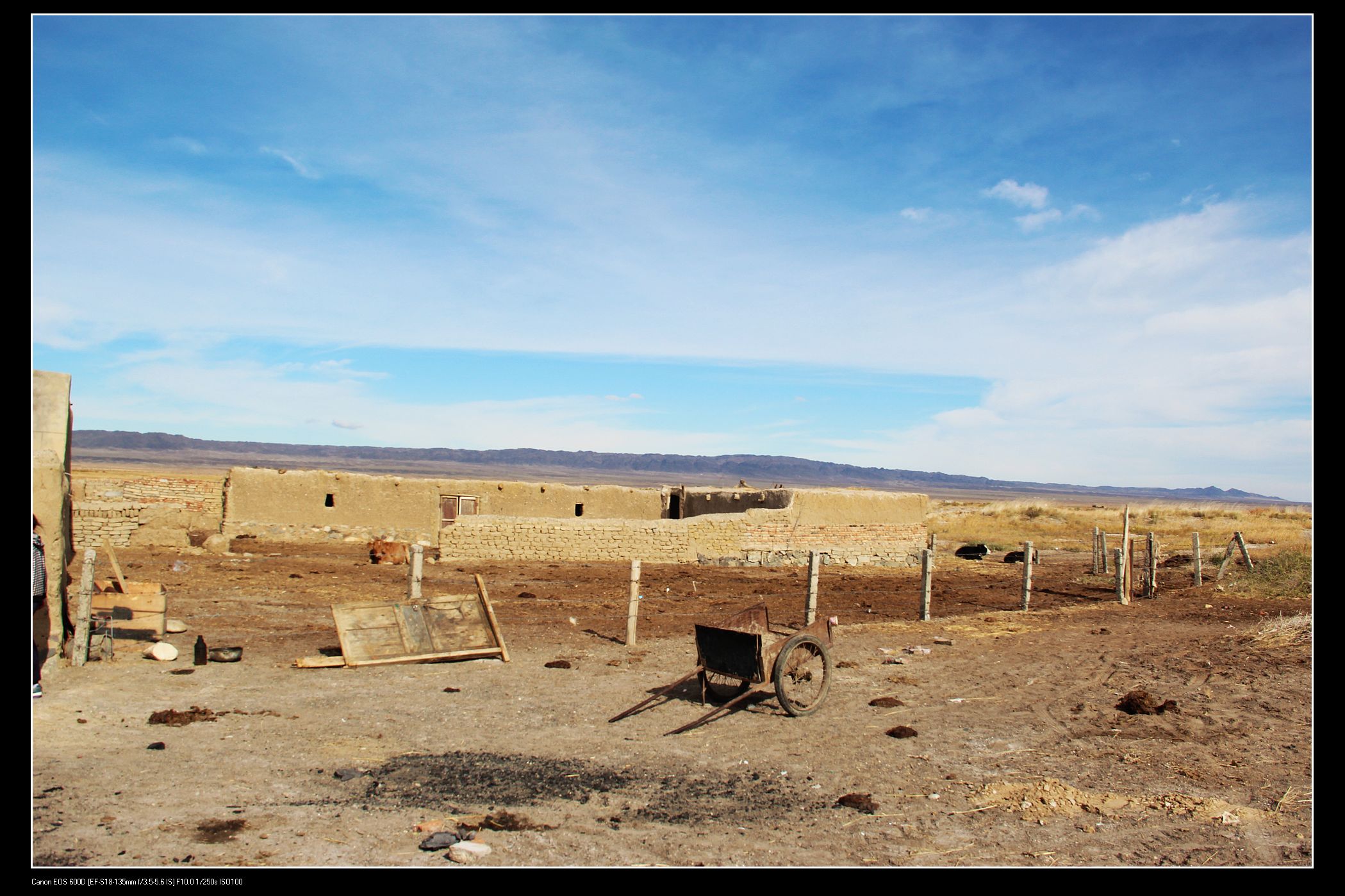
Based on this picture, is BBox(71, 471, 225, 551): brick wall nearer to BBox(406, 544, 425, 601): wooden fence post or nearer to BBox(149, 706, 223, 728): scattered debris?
BBox(406, 544, 425, 601): wooden fence post

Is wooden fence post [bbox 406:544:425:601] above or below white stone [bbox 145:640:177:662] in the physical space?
above

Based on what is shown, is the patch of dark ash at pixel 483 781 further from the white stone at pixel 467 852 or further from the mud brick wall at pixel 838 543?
the mud brick wall at pixel 838 543

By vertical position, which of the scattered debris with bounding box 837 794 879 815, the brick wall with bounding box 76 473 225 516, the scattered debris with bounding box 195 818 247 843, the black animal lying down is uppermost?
the brick wall with bounding box 76 473 225 516

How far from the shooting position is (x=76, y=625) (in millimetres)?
9766

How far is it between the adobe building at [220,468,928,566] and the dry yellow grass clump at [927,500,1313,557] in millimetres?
9382

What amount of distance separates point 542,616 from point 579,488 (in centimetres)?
1173

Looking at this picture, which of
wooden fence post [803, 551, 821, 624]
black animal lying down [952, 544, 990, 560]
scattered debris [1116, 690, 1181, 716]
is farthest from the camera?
black animal lying down [952, 544, 990, 560]

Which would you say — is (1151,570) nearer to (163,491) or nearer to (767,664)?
(767,664)

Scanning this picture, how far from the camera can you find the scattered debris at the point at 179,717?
25.3 feet

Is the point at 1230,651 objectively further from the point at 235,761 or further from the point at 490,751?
the point at 235,761

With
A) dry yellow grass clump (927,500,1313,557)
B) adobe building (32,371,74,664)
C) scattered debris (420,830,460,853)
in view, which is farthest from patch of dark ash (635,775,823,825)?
dry yellow grass clump (927,500,1313,557)

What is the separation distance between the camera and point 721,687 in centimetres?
977

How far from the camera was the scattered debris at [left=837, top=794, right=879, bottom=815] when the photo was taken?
597 centimetres
